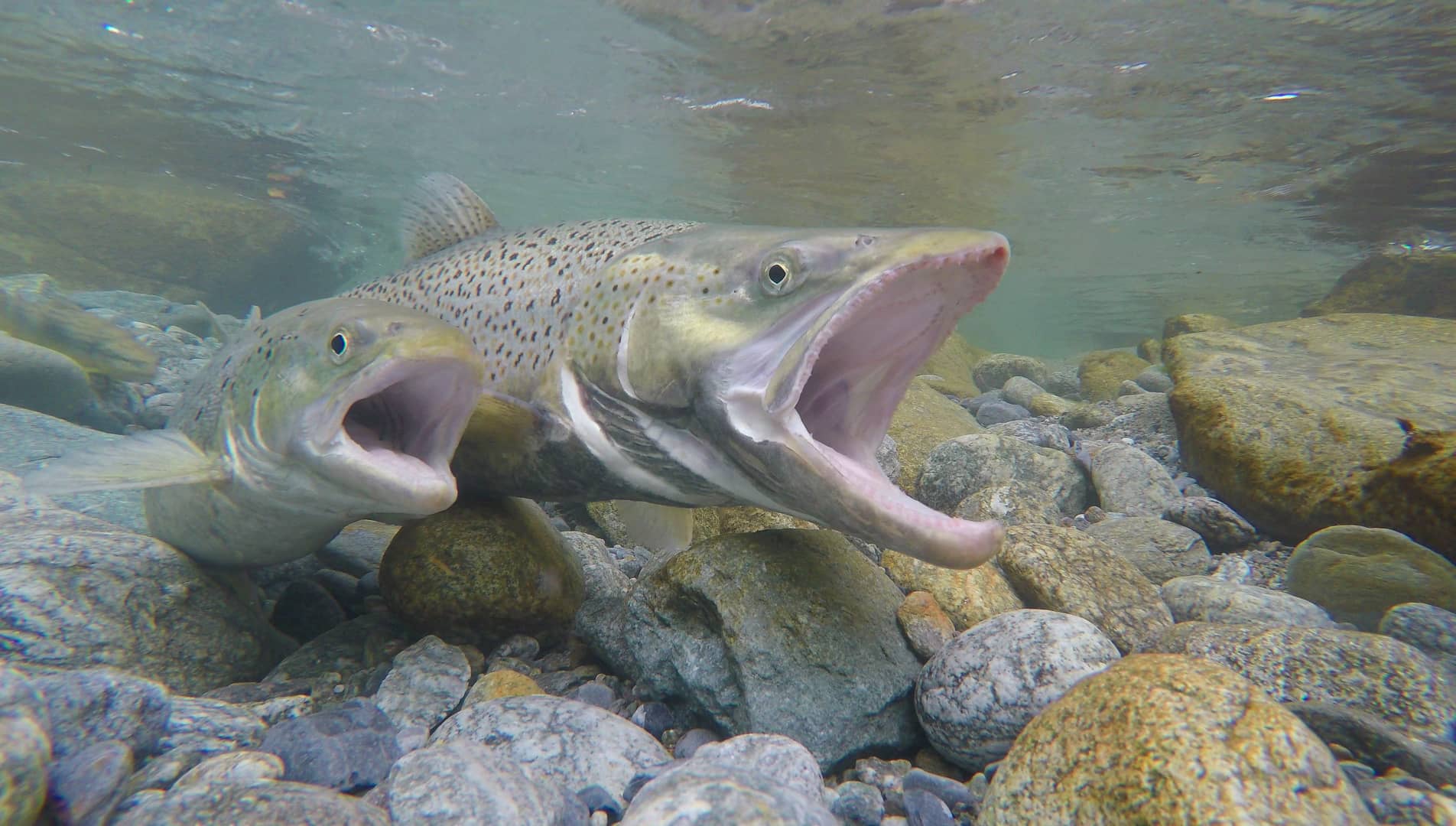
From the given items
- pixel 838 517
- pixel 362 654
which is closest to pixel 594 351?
pixel 838 517

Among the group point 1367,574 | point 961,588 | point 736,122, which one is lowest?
point 1367,574

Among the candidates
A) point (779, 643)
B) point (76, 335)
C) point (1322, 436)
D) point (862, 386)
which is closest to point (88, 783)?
point (779, 643)

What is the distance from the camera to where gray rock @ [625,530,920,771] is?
1.95 metres

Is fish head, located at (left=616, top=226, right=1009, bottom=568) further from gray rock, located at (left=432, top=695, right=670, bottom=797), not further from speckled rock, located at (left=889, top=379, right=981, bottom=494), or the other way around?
speckled rock, located at (left=889, top=379, right=981, bottom=494)

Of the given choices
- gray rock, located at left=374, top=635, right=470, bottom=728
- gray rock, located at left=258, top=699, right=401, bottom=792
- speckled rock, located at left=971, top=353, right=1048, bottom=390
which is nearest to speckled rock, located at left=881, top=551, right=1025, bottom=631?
gray rock, located at left=374, top=635, right=470, bottom=728

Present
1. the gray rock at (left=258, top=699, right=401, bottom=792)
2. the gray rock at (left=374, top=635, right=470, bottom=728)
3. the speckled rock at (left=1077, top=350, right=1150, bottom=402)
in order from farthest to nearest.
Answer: the speckled rock at (left=1077, top=350, right=1150, bottom=402)
the gray rock at (left=374, top=635, right=470, bottom=728)
the gray rock at (left=258, top=699, right=401, bottom=792)

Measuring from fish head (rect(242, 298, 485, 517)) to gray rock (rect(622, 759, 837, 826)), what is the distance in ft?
3.75

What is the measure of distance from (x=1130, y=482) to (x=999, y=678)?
10.3 feet

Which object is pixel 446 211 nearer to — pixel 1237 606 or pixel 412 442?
pixel 412 442

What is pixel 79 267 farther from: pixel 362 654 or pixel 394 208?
pixel 362 654

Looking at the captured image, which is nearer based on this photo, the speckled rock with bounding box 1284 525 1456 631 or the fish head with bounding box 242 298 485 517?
the fish head with bounding box 242 298 485 517

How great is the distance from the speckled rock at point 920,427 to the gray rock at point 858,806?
285 cm

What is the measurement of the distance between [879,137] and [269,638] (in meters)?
17.0

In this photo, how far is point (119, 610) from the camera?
2266 millimetres
